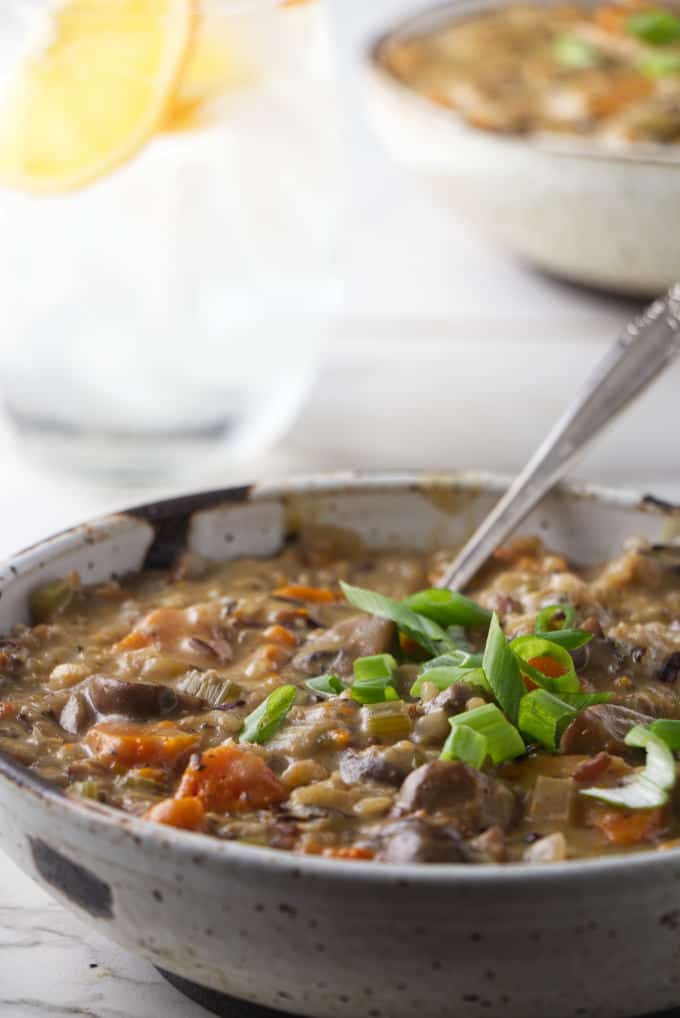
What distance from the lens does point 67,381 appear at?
3.52m

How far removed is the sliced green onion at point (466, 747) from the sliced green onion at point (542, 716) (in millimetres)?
94

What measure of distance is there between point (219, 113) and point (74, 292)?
18.9 inches

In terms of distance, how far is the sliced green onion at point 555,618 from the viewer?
7.51ft

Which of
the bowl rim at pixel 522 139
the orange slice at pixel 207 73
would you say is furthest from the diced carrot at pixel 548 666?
the bowl rim at pixel 522 139

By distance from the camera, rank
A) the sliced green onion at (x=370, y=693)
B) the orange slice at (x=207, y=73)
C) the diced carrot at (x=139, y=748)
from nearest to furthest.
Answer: the diced carrot at (x=139, y=748)
the sliced green onion at (x=370, y=693)
the orange slice at (x=207, y=73)

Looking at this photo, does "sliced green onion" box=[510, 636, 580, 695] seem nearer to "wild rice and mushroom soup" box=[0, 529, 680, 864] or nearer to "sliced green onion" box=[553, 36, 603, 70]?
"wild rice and mushroom soup" box=[0, 529, 680, 864]

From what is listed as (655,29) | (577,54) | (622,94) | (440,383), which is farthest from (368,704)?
(655,29)

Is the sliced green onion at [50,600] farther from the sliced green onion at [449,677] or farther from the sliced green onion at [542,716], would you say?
the sliced green onion at [542,716]

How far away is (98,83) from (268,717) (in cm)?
161

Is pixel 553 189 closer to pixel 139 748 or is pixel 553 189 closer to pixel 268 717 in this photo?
pixel 268 717

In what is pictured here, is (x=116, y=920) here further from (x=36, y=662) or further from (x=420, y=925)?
(x=36, y=662)

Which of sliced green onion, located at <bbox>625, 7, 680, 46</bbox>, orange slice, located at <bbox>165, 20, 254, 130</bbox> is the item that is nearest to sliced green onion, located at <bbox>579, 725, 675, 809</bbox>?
orange slice, located at <bbox>165, 20, 254, 130</bbox>

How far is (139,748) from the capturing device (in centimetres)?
200

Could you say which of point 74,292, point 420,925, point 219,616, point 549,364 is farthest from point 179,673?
point 549,364
